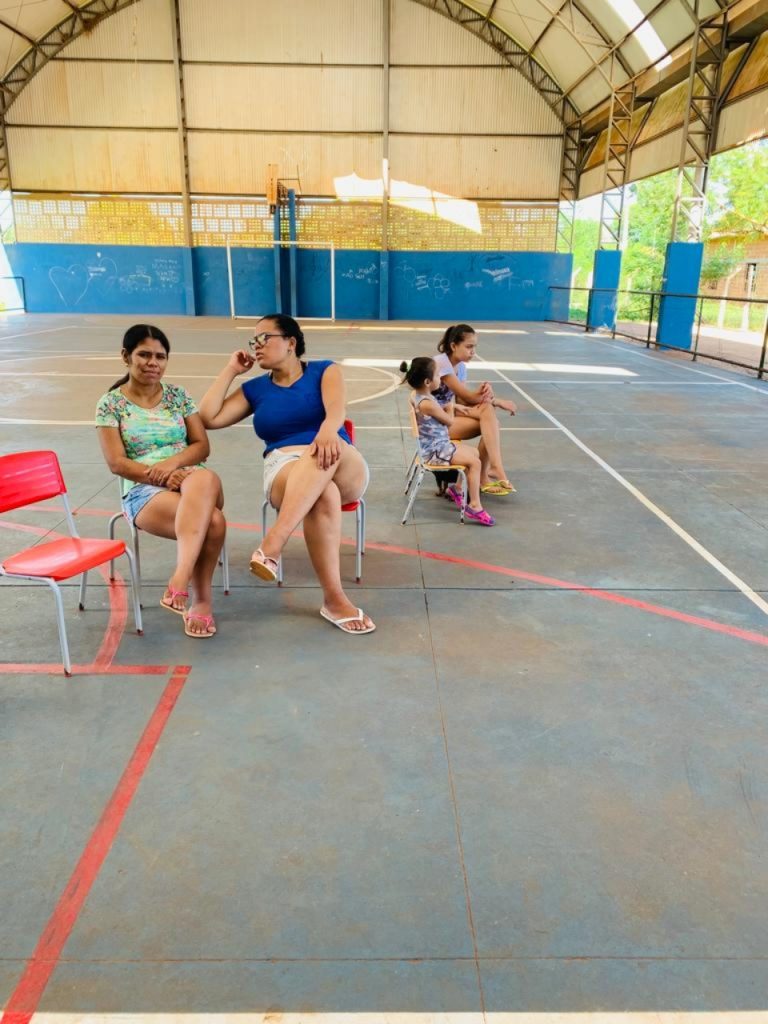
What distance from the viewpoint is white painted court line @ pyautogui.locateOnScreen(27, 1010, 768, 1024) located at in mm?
1559

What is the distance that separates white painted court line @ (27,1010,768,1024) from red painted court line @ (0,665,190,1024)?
2.4 inches

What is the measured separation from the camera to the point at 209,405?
3.55 m

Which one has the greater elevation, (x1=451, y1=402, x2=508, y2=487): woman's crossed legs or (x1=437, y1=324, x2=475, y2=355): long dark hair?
(x1=437, y1=324, x2=475, y2=355): long dark hair

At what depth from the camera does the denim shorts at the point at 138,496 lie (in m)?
3.42

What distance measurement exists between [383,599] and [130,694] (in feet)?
4.37

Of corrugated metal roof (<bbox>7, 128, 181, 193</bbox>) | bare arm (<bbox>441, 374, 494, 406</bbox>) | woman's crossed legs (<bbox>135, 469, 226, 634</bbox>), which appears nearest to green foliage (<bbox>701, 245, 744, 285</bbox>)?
corrugated metal roof (<bbox>7, 128, 181, 193</bbox>)

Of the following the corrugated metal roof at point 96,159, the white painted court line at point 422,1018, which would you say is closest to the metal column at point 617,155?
the corrugated metal roof at point 96,159

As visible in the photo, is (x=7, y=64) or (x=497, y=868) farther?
(x=7, y=64)

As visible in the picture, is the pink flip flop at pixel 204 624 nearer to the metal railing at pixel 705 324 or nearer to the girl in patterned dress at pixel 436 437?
the girl in patterned dress at pixel 436 437

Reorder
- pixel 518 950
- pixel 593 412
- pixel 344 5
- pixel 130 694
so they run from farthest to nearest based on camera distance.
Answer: pixel 344 5, pixel 593 412, pixel 130 694, pixel 518 950

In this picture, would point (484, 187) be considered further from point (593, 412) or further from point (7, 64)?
point (593, 412)

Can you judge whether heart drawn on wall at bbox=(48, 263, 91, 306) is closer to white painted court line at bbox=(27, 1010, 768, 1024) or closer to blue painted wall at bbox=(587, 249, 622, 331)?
blue painted wall at bbox=(587, 249, 622, 331)

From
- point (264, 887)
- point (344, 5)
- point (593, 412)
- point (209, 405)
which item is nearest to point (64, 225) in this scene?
point (344, 5)

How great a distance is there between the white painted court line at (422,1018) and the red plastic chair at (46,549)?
1.58 metres
